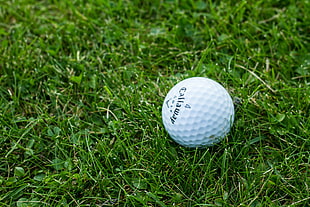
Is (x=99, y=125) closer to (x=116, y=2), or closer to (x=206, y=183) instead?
(x=206, y=183)

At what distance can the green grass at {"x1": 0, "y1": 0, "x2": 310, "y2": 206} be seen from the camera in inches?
93.7

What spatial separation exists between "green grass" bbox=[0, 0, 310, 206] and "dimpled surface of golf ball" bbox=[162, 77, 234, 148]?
0.28 ft

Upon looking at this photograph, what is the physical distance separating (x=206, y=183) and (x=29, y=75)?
1.72 metres

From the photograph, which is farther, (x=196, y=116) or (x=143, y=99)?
(x=143, y=99)

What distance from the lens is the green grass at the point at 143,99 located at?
238cm

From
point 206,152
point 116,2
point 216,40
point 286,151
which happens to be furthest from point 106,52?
point 286,151

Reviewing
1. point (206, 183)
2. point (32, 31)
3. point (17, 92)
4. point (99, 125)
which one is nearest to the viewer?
point (206, 183)

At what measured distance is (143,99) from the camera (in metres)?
2.79

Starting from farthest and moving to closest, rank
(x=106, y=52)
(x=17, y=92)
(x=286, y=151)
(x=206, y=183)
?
(x=106, y=52), (x=17, y=92), (x=286, y=151), (x=206, y=183)

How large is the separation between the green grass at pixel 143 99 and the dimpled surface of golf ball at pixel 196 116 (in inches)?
3.3

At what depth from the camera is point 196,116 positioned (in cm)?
246

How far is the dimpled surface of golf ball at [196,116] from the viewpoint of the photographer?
2.45m

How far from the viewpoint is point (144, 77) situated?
306cm

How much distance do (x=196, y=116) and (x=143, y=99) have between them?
500mm
